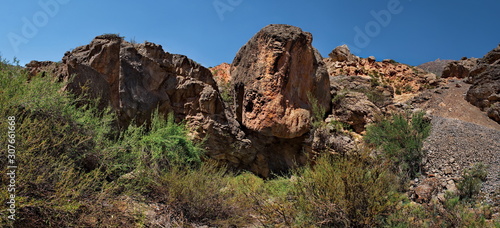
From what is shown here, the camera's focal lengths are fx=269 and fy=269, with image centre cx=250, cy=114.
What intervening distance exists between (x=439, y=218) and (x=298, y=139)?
18.0ft

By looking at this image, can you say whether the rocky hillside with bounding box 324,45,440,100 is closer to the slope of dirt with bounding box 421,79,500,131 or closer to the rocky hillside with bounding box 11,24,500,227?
the slope of dirt with bounding box 421,79,500,131

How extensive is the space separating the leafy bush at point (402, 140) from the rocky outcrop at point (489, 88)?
4.47 metres

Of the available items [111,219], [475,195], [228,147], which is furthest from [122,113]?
[475,195]

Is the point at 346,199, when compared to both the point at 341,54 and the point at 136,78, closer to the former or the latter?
the point at 136,78

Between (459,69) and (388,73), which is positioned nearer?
(459,69)

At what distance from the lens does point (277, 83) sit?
29.3 ft

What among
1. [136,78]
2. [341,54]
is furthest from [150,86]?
[341,54]

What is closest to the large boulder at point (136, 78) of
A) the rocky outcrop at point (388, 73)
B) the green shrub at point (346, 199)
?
the green shrub at point (346, 199)

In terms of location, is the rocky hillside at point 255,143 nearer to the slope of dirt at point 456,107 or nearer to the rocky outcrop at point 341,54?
the slope of dirt at point 456,107

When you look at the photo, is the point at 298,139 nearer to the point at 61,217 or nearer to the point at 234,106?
the point at 234,106

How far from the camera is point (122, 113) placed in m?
7.39

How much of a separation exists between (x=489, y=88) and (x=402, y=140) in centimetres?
698

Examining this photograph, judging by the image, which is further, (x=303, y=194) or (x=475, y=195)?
(x=475, y=195)

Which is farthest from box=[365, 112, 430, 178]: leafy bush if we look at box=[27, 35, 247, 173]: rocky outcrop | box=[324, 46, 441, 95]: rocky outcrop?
box=[324, 46, 441, 95]: rocky outcrop
